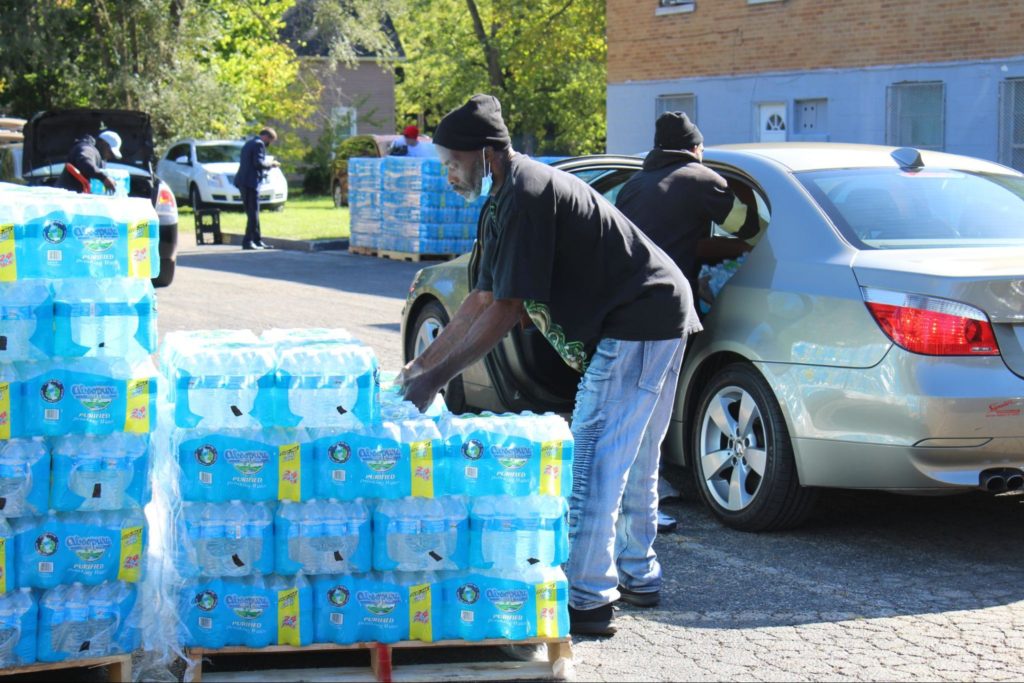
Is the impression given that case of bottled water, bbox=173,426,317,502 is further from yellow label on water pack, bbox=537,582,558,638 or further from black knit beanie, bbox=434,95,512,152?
black knit beanie, bbox=434,95,512,152

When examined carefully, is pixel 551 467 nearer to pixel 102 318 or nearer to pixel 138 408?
pixel 138 408

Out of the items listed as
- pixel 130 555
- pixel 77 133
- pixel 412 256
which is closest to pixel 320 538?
pixel 130 555

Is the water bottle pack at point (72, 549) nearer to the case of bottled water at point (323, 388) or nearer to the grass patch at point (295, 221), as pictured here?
the case of bottled water at point (323, 388)

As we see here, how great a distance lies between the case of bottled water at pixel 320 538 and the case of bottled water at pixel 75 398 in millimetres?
605

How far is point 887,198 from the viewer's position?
642 centimetres

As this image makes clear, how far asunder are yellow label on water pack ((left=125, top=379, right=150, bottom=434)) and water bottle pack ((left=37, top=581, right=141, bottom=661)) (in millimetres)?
505

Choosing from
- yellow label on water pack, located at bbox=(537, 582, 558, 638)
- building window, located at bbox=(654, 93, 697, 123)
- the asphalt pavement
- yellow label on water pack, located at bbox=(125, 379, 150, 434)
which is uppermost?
building window, located at bbox=(654, 93, 697, 123)

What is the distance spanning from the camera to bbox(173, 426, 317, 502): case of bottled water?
4.45 m

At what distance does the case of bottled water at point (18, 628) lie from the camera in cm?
436

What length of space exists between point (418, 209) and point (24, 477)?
1593cm

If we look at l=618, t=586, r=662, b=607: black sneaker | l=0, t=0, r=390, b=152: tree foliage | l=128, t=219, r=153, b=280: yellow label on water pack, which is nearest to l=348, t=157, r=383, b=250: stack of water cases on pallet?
l=0, t=0, r=390, b=152: tree foliage

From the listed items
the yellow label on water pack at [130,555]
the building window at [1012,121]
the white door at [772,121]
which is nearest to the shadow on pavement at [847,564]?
the yellow label on water pack at [130,555]

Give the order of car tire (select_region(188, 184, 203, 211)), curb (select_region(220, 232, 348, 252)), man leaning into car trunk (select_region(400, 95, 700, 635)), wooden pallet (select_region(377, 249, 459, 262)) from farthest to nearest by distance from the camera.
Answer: car tire (select_region(188, 184, 203, 211)), curb (select_region(220, 232, 348, 252)), wooden pallet (select_region(377, 249, 459, 262)), man leaning into car trunk (select_region(400, 95, 700, 635))

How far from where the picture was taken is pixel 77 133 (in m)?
18.4
